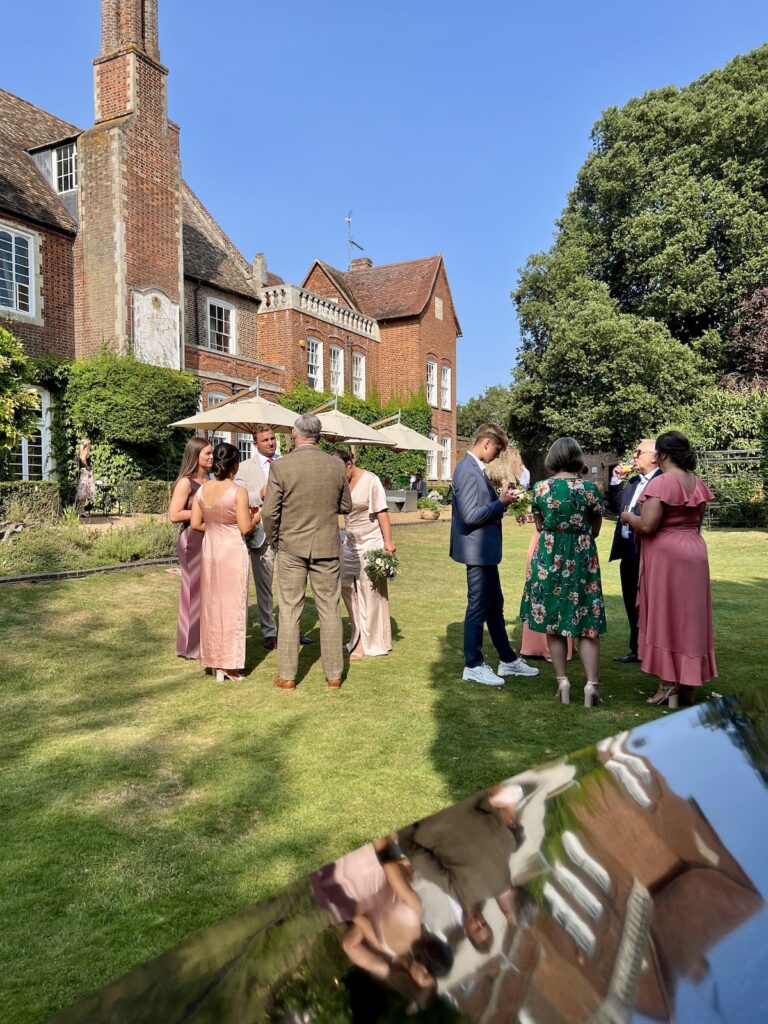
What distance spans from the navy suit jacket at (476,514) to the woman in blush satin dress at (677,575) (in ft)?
3.75

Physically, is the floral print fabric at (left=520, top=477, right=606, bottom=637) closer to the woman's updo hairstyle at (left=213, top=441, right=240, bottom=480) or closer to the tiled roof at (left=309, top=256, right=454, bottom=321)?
the woman's updo hairstyle at (left=213, top=441, right=240, bottom=480)

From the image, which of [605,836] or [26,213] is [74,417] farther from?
[605,836]

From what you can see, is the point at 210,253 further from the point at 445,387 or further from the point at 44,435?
the point at 445,387

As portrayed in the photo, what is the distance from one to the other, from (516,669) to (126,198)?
59.8 ft

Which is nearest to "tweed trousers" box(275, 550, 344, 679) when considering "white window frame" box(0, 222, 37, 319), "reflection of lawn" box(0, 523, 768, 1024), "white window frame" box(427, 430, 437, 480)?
"reflection of lawn" box(0, 523, 768, 1024)

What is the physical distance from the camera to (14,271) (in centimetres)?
1811

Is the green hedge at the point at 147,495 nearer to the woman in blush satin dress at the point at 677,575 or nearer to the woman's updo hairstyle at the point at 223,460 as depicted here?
the woman's updo hairstyle at the point at 223,460

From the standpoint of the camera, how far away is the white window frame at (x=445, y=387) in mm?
37031

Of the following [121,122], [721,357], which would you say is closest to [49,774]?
[121,122]

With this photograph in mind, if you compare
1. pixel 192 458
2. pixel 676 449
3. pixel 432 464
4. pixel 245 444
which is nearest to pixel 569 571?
pixel 676 449

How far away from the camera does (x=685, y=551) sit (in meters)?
4.95

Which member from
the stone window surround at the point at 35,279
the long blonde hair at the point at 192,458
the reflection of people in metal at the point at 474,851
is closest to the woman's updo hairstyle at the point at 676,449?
the long blonde hair at the point at 192,458

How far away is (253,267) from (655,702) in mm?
24973

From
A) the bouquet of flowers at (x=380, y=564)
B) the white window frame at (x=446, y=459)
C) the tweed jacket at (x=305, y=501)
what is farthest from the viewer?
the white window frame at (x=446, y=459)
